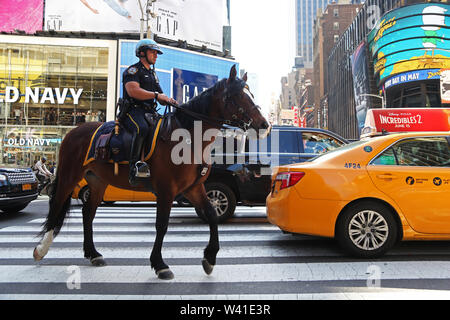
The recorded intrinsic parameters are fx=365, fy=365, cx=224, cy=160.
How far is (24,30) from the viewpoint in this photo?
1713 inches

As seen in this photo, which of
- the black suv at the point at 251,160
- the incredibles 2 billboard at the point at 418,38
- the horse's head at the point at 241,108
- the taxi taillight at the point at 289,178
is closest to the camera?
the horse's head at the point at 241,108

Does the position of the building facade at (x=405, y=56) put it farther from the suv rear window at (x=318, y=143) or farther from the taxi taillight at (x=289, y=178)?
the taxi taillight at (x=289, y=178)

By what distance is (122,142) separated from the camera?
445 cm

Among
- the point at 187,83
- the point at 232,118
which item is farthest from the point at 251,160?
the point at 187,83

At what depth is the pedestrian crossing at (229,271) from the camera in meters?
3.65

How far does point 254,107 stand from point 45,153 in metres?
35.6

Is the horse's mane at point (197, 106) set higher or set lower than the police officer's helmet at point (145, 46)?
lower

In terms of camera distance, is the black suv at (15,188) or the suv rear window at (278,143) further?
the black suv at (15,188)

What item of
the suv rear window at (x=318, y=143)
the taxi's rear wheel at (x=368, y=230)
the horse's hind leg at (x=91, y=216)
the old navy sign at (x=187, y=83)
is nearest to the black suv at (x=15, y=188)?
the horse's hind leg at (x=91, y=216)

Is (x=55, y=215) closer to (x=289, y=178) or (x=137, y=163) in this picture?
(x=137, y=163)

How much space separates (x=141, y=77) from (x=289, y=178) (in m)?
2.42

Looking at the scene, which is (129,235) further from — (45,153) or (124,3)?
(124,3)

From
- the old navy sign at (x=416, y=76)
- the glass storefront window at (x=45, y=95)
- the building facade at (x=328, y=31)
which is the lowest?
the glass storefront window at (x=45, y=95)

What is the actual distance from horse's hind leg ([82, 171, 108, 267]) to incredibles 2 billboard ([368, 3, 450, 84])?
197ft
